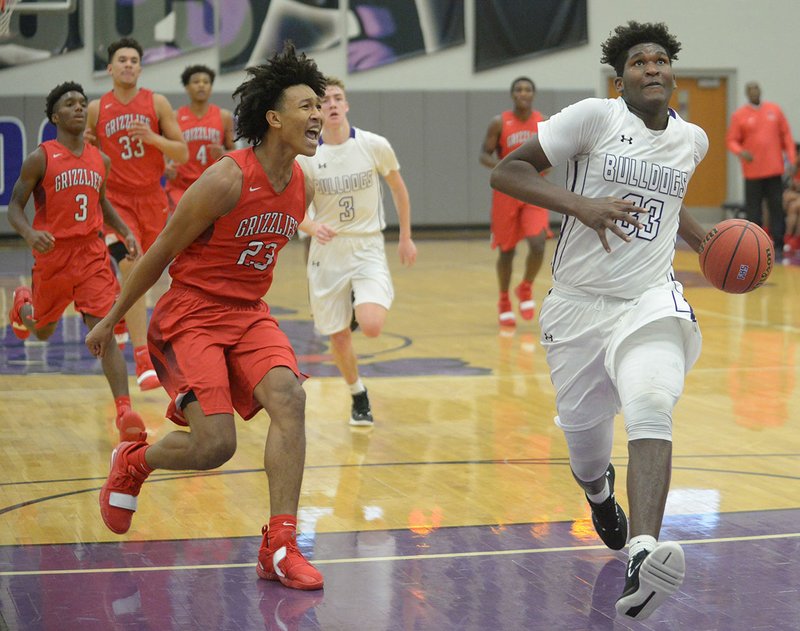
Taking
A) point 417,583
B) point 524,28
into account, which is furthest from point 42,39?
point 417,583

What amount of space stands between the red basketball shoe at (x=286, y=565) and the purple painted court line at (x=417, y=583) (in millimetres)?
44

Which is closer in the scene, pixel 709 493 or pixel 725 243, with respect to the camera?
pixel 725 243

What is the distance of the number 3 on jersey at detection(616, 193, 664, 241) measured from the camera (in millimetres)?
4520

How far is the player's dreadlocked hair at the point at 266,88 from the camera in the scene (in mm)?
4801

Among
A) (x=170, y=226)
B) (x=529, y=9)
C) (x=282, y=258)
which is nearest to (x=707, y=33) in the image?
(x=529, y=9)

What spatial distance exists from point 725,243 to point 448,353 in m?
5.53

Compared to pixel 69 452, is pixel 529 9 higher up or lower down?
higher up

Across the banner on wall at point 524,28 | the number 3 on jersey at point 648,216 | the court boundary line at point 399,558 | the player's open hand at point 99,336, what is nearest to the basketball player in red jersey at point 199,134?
the player's open hand at point 99,336

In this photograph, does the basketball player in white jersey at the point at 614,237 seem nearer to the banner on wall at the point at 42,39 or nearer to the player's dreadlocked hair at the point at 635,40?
the player's dreadlocked hair at the point at 635,40

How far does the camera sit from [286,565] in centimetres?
450

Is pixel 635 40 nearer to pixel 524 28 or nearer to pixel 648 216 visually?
pixel 648 216

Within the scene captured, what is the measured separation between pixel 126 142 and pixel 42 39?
452 inches

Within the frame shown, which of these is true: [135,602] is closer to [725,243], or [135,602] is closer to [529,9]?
[725,243]

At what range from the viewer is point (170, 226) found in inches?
182
